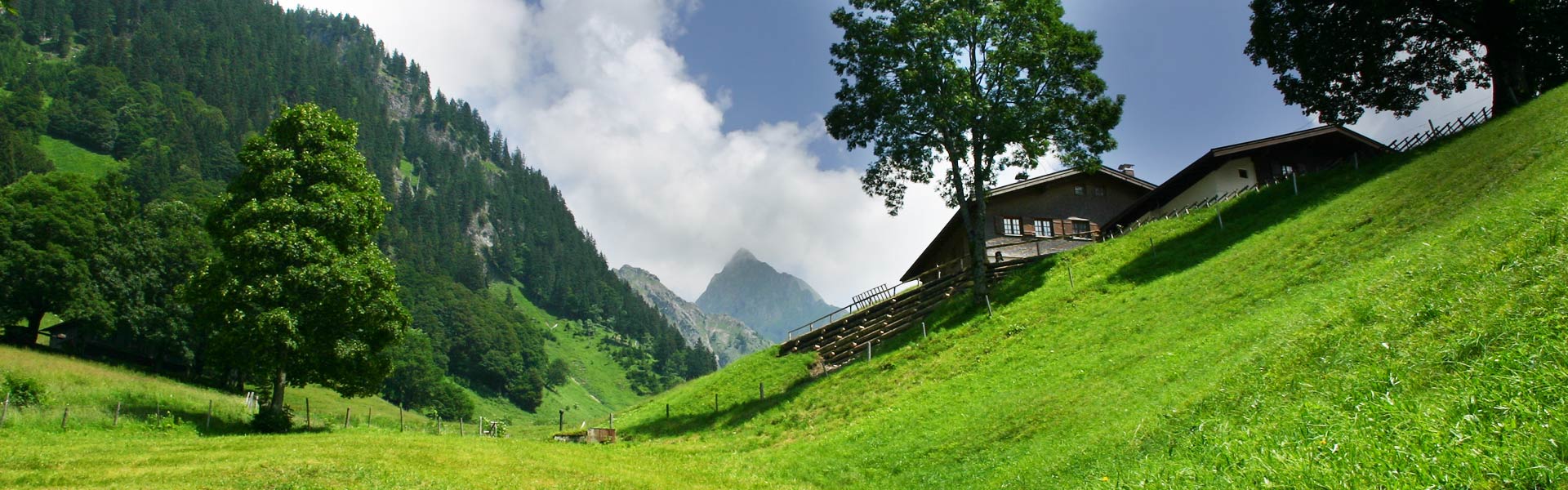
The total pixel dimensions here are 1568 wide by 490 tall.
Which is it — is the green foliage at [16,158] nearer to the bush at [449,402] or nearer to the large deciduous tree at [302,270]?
the bush at [449,402]

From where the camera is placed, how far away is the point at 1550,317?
10547 mm

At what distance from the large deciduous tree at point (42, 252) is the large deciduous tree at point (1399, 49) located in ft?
260

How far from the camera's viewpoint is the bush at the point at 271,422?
3070 centimetres

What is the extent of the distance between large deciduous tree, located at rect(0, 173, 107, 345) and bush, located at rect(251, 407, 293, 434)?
135 feet

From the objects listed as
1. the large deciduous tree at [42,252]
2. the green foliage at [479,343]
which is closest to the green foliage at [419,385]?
the green foliage at [479,343]

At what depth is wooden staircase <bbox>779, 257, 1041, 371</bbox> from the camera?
4153cm

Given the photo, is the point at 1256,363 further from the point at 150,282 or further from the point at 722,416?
the point at 150,282

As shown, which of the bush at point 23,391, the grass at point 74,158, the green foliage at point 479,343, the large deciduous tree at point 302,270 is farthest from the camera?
the green foliage at point 479,343

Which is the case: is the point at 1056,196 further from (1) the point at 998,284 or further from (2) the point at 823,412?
(2) the point at 823,412

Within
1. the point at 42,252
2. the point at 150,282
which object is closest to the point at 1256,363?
the point at 150,282

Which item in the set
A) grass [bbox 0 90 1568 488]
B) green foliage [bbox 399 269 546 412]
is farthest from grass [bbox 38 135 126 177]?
grass [bbox 0 90 1568 488]

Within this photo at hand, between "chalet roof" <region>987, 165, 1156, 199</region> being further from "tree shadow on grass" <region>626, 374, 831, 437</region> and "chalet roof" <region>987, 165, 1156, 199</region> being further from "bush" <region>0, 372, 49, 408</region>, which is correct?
"bush" <region>0, 372, 49, 408</region>

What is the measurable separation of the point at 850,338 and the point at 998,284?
8.12 metres

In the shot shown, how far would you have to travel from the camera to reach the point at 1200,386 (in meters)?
16.5
